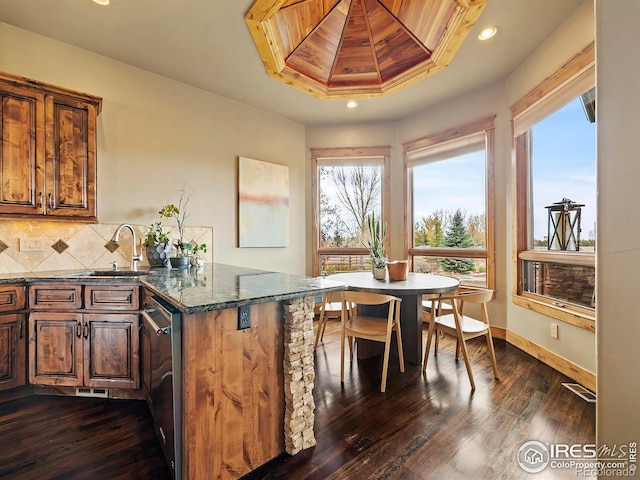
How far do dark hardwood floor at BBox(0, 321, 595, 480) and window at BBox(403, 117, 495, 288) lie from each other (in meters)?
1.50

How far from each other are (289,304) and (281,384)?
0.43 metres

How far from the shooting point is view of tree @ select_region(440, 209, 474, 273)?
12.0 feet

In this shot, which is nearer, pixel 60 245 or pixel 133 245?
pixel 60 245

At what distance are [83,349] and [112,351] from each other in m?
0.22

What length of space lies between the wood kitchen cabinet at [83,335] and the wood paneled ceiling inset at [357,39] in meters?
2.39

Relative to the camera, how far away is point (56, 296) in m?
2.05

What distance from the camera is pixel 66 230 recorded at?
8.21 feet

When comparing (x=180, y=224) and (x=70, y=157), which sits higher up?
(x=70, y=157)

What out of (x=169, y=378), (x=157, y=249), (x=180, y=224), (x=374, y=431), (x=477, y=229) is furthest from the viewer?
(x=477, y=229)

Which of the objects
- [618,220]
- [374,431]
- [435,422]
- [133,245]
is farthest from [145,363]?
[618,220]

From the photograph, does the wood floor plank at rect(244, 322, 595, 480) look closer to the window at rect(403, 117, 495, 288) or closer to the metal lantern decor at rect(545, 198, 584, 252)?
the metal lantern decor at rect(545, 198, 584, 252)

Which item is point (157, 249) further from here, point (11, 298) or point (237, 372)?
point (237, 372)

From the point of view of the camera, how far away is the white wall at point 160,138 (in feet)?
8.29

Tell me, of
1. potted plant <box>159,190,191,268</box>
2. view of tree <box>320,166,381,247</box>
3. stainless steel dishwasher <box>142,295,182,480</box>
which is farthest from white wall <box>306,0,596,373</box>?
stainless steel dishwasher <box>142,295,182,480</box>
